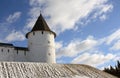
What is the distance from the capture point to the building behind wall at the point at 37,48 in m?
53.9

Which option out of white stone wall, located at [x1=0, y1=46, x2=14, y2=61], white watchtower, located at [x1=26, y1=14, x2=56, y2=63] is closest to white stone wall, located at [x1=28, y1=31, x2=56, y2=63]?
white watchtower, located at [x1=26, y1=14, x2=56, y2=63]

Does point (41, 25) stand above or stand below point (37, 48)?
above

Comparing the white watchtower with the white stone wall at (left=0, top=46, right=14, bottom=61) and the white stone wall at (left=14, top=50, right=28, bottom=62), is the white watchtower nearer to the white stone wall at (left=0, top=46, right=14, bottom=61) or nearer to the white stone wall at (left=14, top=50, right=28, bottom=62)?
the white stone wall at (left=14, top=50, right=28, bottom=62)

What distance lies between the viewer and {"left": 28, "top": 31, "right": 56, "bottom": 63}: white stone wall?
55.0m

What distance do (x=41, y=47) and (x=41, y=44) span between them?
2.14 feet

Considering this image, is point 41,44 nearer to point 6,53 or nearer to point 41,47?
point 41,47

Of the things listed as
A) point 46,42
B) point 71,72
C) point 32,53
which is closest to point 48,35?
point 46,42

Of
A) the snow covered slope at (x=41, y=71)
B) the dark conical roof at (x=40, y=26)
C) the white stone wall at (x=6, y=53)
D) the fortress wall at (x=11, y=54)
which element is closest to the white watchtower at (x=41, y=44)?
the dark conical roof at (x=40, y=26)

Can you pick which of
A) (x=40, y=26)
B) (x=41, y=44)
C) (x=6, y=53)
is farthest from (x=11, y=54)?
(x=40, y=26)

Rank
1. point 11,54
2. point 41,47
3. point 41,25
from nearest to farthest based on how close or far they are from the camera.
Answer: point 11,54
point 41,47
point 41,25

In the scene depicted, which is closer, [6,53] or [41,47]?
[6,53]

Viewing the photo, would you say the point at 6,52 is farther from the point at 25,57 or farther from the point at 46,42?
the point at 46,42

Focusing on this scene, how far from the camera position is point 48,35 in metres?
56.4

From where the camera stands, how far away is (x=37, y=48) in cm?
5553
